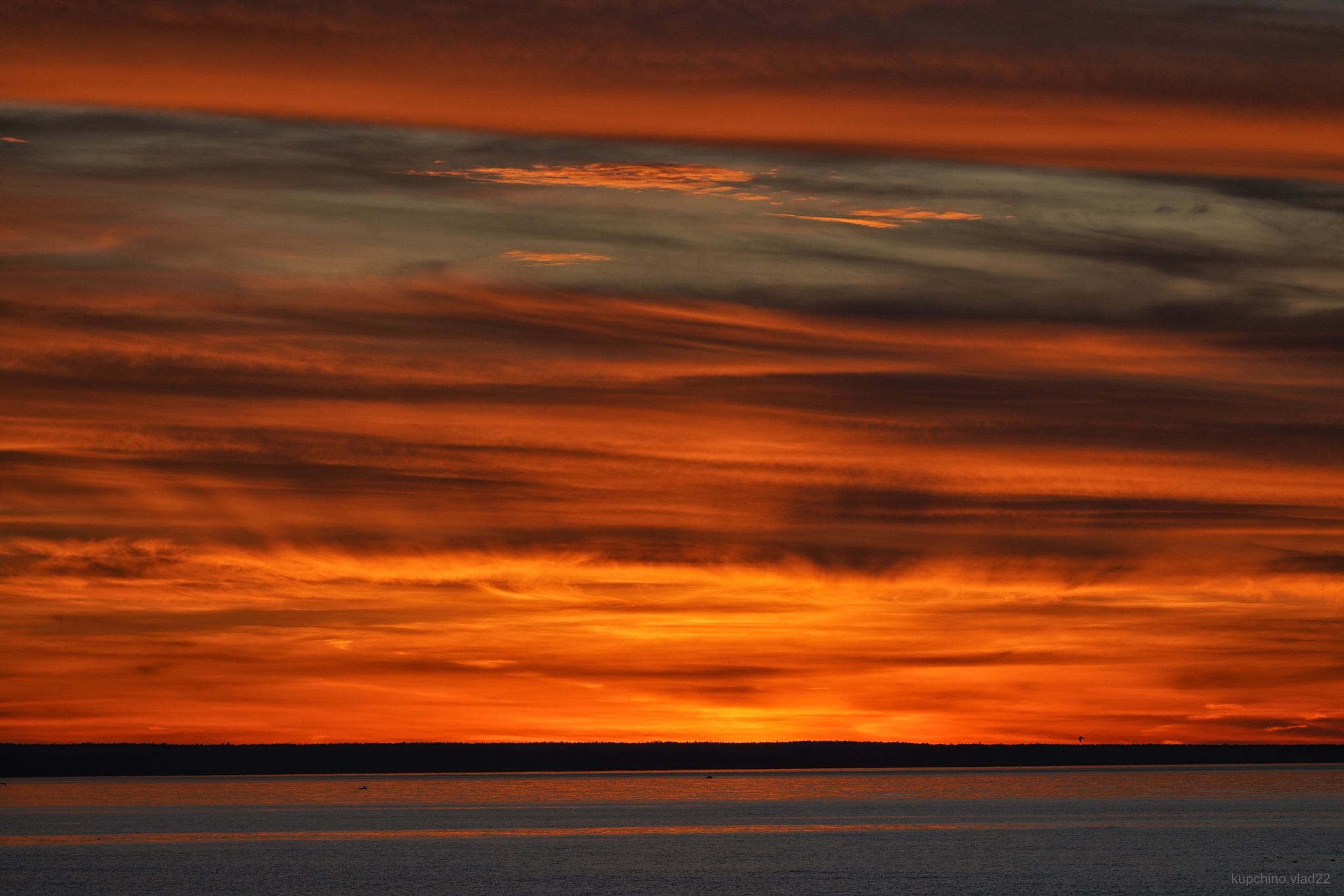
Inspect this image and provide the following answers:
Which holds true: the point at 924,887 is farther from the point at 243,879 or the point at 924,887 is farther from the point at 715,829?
the point at 715,829

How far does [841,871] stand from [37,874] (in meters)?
66.1

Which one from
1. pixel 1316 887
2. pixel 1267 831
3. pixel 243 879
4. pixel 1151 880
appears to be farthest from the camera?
pixel 1267 831

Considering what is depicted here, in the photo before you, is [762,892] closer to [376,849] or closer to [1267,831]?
[376,849]

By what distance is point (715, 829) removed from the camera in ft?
643

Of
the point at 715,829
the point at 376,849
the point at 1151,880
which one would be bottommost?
the point at 715,829

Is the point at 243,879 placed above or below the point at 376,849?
above

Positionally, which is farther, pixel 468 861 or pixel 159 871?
pixel 468 861

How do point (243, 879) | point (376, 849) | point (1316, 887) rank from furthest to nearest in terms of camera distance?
point (376, 849), point (243, 879), point (1316, 887)

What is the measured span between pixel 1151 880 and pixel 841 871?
24.0 metres

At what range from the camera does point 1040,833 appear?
18512 cm

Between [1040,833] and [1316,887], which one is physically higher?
[1316,887]

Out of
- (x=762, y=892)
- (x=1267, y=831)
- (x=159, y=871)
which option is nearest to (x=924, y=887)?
(x=762, y=892)

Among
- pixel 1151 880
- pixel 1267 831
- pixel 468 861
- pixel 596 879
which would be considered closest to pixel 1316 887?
pixel 1151 880

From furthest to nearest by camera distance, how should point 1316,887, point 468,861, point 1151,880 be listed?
point 468,861 < point 1151,880 < point 1316,887
